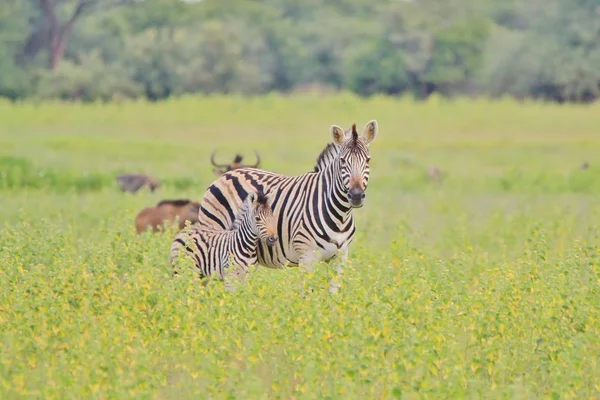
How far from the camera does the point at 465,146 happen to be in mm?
37531

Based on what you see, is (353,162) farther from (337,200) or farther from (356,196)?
(337,200)

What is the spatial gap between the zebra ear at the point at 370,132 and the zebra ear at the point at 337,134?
224 millimetres

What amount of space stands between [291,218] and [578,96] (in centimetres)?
4259

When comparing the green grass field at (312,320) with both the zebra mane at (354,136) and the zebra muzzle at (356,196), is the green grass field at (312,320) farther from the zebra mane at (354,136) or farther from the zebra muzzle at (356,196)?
the zebra mane at (354,136)

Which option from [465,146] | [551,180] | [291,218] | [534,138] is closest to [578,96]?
[534,138]

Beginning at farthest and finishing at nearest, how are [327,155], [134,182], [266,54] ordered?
[266,54] → [134,182] → [327,155]

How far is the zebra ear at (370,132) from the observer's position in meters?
11.3

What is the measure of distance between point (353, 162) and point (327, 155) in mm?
749

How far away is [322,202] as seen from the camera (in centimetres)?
1135

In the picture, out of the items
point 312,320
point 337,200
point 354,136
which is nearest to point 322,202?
point 337,200

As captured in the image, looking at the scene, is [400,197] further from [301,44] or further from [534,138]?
[301,44]

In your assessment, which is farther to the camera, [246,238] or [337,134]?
[246,238]

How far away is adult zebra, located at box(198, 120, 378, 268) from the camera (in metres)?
11.0

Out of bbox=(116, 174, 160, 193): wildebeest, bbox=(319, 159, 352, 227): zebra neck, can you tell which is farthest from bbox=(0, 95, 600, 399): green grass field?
bbox=(116, 174, 160, 193): wildebeest
